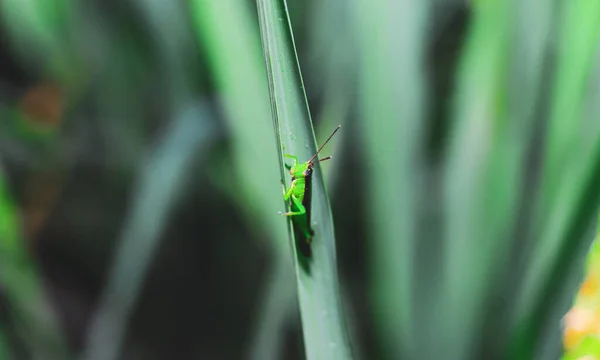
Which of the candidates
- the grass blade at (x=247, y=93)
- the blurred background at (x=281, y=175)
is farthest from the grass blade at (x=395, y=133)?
the grass blade at (x=247, y=93)

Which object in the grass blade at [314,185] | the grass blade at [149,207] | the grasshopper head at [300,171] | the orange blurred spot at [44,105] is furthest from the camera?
the orange blurred spot at [44,105]

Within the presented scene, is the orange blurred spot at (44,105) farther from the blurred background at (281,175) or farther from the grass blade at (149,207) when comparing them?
the grass blade at (149,207)

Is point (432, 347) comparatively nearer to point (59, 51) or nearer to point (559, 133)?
point (559, 133)

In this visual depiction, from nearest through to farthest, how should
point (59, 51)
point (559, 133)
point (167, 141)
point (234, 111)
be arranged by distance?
point (559, 133)
point (234, 111)
point (167, 141)
point (59, 51)

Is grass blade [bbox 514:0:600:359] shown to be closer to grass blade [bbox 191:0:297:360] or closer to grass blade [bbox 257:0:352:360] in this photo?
grass blade [bbox 257:0:352:360]

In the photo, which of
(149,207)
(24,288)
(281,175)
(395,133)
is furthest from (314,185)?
(24,288)

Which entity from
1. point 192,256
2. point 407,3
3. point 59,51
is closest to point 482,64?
point 407,3

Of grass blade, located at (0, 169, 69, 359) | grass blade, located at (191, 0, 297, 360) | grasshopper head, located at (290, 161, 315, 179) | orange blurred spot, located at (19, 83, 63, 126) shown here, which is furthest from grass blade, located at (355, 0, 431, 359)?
orange blurred spot, located at (19, 83, 63, 126)

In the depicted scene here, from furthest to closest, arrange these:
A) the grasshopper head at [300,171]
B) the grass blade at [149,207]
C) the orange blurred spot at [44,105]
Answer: the orange blurred spot at [44,105] → the grass blade at [149,207] → the grasshopper head at [300,171]
